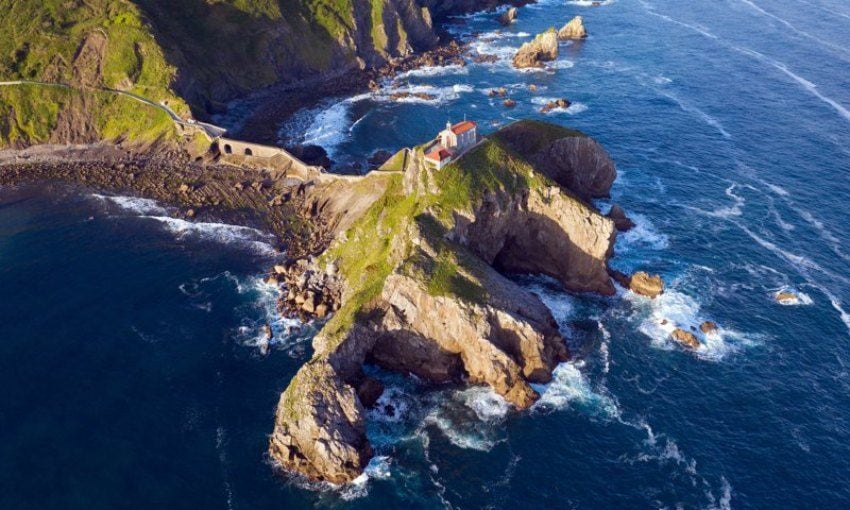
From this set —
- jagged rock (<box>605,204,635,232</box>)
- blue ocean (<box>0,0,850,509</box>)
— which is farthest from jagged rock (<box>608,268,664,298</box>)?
jagged rock (<box>605,204,635,232</box>)

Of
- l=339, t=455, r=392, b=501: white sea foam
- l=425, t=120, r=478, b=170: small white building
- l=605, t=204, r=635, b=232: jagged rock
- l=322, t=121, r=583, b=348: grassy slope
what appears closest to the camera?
l=339, t=455, r=392, b=501: white sea foam

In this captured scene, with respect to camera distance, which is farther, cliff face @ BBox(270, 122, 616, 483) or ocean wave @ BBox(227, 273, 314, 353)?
ocean wave @ BBox(227, 273, 314, 353)

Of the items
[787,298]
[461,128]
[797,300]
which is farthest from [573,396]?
[461,128]

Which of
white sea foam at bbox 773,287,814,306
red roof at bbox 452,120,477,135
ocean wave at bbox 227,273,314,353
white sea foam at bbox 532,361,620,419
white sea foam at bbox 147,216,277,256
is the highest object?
red roof at bbox 452,120,477,135

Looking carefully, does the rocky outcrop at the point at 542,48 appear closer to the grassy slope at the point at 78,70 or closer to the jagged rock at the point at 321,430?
the grassy slope at the point at 78,70

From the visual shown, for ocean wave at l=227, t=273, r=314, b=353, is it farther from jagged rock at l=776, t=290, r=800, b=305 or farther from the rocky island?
jagged rock at l=776, t=290, r=800, b=305

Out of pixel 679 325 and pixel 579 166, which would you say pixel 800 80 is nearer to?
pixel 579 166
